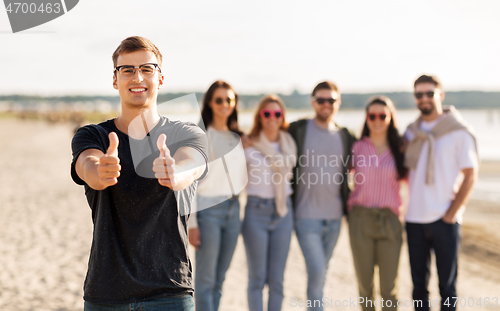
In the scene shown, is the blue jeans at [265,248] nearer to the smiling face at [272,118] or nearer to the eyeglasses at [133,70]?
the smiling face at [272,118]

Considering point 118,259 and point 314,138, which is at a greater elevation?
point 314,138

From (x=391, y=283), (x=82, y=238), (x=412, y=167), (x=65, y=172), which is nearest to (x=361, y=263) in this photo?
(x=391, y=283)

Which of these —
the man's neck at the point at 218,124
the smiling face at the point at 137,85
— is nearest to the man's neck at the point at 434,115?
the man's neck at the point at 218,124

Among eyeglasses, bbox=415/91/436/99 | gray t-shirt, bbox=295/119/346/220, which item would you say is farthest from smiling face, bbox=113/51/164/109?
Result: eyeglasses, bbox=415/91/436/99

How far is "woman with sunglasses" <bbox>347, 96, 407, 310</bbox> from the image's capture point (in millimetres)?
3727

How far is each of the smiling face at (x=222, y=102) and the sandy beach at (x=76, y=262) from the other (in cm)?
190

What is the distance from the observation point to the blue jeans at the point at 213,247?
145 inches

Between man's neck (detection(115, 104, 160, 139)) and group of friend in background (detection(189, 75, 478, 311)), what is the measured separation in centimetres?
174

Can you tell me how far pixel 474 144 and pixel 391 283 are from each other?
5.24 feet

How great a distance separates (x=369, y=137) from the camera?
160 inches

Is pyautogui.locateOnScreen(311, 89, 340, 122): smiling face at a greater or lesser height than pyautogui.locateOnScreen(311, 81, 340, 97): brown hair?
lesser

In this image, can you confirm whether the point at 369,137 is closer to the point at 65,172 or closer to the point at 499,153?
the point at 65,172

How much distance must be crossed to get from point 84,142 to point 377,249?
2.94m

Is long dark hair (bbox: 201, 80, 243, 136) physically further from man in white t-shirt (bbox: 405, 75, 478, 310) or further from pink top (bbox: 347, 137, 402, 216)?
man in white t-shirt (bbox: 405, 75, 478, 310)
